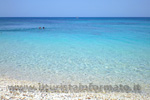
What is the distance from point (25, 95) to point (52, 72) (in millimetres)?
2530

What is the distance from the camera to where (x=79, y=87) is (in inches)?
197

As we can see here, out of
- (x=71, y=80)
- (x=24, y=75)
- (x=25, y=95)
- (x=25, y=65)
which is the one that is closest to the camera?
(x=25, y=95)

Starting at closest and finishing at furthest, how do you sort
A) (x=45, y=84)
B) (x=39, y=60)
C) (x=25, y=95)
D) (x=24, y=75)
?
(x=25, y=95) < (x=45, y=84) < (x=24, y=75) < (x=39, y=60)

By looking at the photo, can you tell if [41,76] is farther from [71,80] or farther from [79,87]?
[79,87]

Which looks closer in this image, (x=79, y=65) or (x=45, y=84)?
(x=45, y=84)

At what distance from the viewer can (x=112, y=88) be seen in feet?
16.4

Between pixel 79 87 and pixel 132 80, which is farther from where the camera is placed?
pixel 132 80

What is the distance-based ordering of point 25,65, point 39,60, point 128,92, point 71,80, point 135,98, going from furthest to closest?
point 39,60
point 25,65
point 71,80
point 128,92
point 135,98

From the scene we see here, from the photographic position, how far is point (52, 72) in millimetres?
6344

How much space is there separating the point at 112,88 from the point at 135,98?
916 millimetres

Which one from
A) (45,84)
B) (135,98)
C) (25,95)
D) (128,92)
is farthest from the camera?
(45,84)

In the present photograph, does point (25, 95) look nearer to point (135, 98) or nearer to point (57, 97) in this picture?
point (57, 97)

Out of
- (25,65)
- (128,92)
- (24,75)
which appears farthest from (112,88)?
(25,65)

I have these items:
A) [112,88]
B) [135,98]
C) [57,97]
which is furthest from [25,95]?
[135,98]
